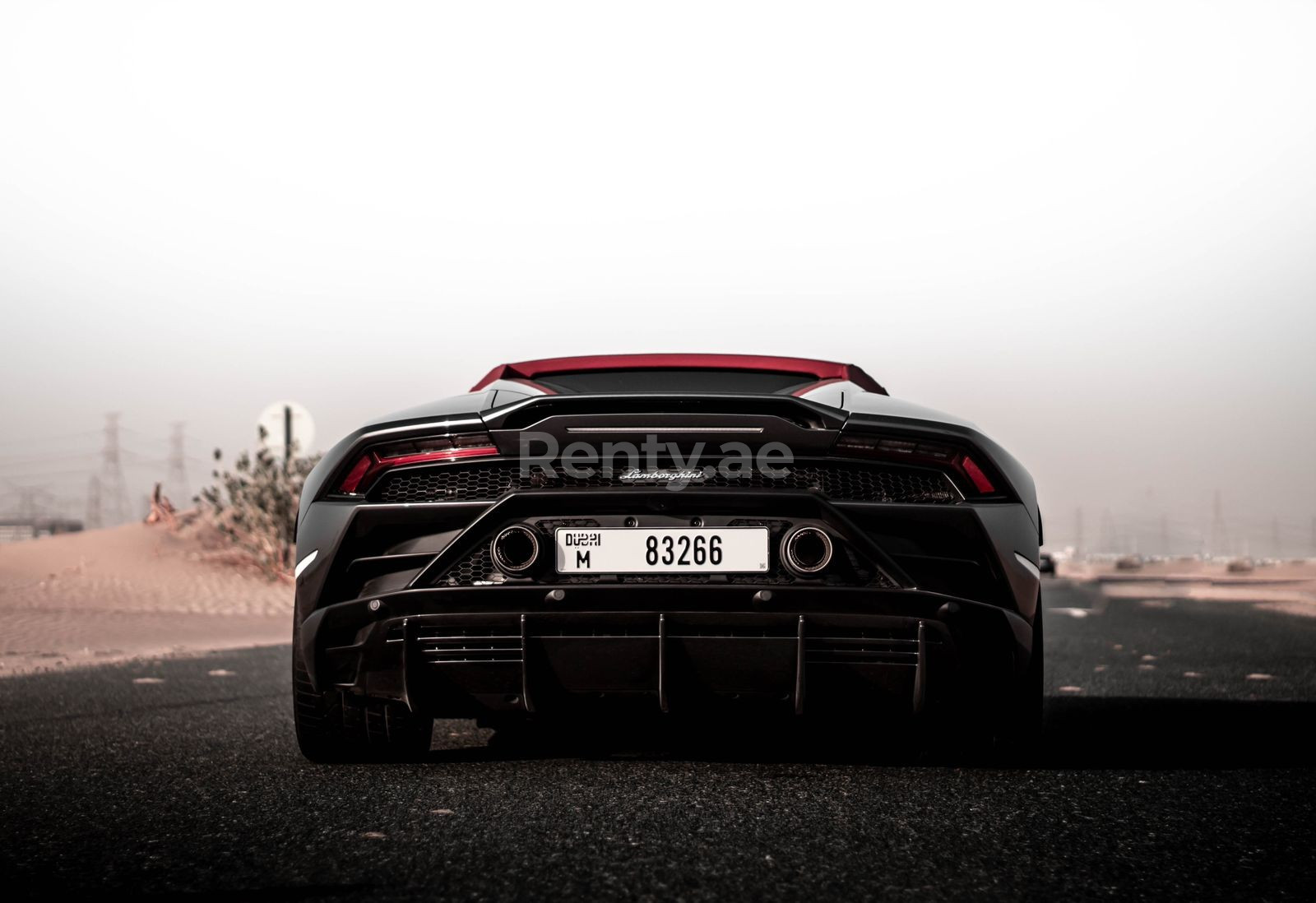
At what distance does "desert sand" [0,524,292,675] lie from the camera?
40.3 feet

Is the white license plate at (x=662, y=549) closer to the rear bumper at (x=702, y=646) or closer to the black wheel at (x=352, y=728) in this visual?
the rear bumper at (x=702, y=646)

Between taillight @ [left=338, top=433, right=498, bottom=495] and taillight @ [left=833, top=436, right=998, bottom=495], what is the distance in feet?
3.46

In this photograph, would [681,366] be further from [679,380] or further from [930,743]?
[930,743]

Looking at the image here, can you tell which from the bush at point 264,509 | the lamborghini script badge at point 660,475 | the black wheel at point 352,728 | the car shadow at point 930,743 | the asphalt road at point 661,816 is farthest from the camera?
the bush at point 264,509

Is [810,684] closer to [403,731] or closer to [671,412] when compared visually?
[671,412]

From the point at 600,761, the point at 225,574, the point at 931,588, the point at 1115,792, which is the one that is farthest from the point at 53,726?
the point at 225,574

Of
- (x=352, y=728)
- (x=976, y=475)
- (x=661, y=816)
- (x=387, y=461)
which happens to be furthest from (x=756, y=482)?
(x=352, y=728)

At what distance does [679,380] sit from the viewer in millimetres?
4742

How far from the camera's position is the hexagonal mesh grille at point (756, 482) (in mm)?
3633

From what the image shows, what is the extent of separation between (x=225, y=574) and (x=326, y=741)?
2072cm

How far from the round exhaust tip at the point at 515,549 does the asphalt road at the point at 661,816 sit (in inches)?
24.8

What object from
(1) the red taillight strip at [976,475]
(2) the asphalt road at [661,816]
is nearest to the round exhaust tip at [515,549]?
(2) the asphalt road at [661,816]

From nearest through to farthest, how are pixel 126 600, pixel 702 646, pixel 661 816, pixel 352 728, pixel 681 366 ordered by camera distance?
pixel 661 816, pixel 702 646, pixel 352 728, pixel 681 366, pixel 126 600

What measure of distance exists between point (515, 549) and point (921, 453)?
48.1 inches
